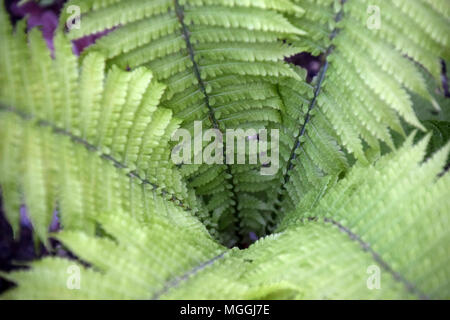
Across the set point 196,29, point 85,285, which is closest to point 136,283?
point 85,285

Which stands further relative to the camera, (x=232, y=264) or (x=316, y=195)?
(x=316, y=195)

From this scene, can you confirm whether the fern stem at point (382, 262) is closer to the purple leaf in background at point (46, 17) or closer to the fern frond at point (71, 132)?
the fern frond at point (71, 132)

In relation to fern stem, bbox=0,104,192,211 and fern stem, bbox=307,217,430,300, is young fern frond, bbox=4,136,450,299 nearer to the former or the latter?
fern stem, bbox=307,217,430,300

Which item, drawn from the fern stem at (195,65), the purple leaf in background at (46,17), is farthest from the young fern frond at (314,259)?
the purple leaf in background at (46,17)

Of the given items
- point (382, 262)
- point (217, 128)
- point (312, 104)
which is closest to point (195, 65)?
point (217, 128)

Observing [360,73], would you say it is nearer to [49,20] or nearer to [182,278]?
[182,278]

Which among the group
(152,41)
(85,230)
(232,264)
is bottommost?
(232,264)

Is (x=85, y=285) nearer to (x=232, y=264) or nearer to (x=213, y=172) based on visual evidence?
(x=232, y=264)

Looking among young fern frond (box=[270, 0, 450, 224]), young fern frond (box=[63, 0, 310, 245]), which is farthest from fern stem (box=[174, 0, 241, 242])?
young fern frond (box=[270, 0, 450, 224])
